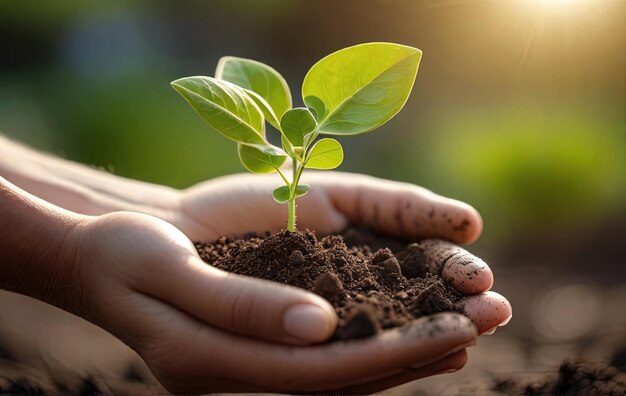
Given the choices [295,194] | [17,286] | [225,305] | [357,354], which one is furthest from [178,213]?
[357,354]

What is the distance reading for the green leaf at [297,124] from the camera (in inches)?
43.7

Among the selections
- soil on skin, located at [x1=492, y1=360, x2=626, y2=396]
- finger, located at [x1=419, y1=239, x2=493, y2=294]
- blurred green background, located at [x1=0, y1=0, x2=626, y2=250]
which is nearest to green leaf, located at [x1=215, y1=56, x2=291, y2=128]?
finger, located at [x1=419, y1=239, x2=493, y2=294]

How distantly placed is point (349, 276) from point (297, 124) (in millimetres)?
294

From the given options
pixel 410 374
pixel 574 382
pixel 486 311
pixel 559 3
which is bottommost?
pixel 574 382

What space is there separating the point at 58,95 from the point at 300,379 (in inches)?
104

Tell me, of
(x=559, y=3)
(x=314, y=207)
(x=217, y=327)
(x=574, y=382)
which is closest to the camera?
(x=217, y=327)

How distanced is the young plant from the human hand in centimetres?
22

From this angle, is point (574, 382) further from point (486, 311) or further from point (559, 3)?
point (559, 3)

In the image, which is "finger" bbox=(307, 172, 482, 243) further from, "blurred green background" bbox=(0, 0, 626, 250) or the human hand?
"blurred green background" bbox=(0, 0, 626, 250)

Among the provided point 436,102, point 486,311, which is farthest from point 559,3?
point 486,311

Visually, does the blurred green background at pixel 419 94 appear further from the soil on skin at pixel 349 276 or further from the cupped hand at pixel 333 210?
the soil on skin at pixel 349 276

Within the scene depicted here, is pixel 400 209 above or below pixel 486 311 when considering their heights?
above

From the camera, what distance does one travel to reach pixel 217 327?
3.28ft

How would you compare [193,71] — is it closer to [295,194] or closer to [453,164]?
[453,164]
